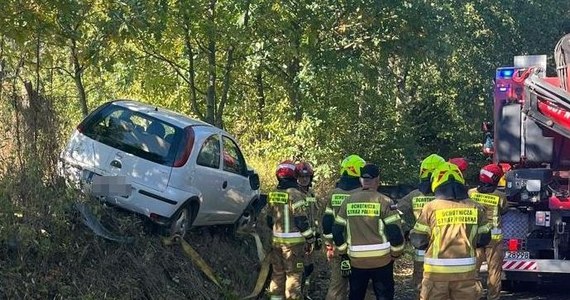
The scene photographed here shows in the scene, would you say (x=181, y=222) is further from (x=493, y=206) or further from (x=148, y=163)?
(x=493, y=206)

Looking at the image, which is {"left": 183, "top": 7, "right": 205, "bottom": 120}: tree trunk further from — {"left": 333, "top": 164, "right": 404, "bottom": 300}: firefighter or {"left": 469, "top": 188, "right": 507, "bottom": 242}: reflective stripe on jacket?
{"left": 333, "top": 164, "right": 404, "bottom": 300}: firefighter

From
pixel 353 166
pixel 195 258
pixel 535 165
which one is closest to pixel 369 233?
pixel 353 166

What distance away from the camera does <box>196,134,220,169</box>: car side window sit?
366 inches

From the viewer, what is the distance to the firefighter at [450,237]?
679 cm

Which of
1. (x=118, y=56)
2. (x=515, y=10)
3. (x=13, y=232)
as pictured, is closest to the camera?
(x=13, y=232)

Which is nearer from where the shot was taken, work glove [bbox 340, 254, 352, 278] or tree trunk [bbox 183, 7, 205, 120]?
work glove [bbox 340, 254, 352, 278]

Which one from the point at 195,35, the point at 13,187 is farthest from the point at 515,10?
the point at 13,187

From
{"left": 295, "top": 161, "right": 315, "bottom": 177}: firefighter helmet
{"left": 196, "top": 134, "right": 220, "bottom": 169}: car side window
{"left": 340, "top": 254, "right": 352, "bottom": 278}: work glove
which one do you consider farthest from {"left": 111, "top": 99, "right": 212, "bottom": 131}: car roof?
{"left": 340, "top": 254, "right": 352, "bottom": 278}: work glove

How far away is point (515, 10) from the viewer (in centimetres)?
2575

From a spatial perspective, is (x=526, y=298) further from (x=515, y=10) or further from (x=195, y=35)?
(x=515, y=10)

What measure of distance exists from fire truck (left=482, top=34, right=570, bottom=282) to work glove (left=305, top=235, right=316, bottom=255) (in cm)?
266

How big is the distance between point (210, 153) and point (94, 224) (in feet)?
6.37

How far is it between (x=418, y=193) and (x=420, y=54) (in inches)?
284

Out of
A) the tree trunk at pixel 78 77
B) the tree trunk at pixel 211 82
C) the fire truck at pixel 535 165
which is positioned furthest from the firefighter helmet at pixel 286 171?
the tree trunk at pixel 211 82
